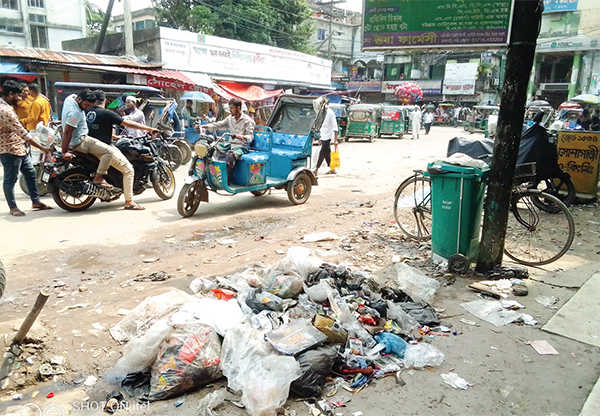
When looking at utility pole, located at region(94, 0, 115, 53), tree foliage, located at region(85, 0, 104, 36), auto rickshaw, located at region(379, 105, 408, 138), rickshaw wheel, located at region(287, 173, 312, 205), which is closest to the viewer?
rickshaw wheel, located at region(287, 173, 312, 205)

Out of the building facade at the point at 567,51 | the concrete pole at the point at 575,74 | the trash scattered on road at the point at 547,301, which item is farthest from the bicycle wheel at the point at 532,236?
the concrete pole at the point at 575,74

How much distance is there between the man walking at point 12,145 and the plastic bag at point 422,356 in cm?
606

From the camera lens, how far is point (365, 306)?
3.63 meters

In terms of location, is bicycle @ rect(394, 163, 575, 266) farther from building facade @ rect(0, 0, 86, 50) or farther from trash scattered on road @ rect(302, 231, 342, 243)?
building facade @ rect(0, 0, 86, 50)

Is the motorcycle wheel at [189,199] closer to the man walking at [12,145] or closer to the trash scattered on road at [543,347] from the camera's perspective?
the man walking at [12,145]

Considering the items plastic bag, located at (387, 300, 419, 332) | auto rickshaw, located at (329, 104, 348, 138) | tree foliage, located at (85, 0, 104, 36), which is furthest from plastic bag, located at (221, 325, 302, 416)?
tree foliage, located at (85, 0, 104, 36)

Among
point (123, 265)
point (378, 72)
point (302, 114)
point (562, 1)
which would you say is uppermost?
point (562, 1)

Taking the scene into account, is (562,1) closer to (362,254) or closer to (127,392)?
(362,254)

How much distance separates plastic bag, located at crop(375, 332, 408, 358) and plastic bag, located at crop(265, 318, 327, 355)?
495mm

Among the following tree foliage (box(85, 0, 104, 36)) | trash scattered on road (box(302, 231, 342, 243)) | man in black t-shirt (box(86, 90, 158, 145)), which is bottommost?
trash scattered on road (box(302, 231, 342, 243))

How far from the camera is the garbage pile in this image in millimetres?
2645

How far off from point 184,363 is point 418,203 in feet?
12.6

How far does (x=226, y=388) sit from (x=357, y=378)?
82cm

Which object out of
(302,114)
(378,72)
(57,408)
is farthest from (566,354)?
(378,72)
